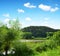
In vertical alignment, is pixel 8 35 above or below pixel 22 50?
above

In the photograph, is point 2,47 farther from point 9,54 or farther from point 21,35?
point 21,35

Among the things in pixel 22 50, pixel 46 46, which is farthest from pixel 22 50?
pixel 46 46

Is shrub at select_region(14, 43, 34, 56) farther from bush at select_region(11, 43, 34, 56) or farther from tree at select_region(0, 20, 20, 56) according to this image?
tree at select_region(0, 20, 20, 56)

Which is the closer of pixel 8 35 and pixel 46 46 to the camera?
pixel 8 35

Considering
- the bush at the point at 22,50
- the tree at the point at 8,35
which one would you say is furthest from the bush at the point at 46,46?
the tree at the point at 8,35

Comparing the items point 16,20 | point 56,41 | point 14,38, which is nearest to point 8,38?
point 14,38

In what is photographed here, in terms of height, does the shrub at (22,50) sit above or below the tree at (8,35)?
below

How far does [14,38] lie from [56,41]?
4.84 m

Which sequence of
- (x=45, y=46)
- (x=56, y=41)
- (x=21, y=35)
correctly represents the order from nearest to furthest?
(x=21, y=35) < (x=45, y=46) < (x=56, y=41)

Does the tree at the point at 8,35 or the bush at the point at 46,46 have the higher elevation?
the tree at the point at 8,35

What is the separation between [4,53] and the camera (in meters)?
12.4

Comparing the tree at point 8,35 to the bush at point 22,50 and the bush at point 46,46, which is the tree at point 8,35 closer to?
the bush at point 22,50

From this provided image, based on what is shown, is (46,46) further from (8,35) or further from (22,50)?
(8,35)

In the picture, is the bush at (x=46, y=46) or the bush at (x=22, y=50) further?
the bush at (x=46, y=46)
